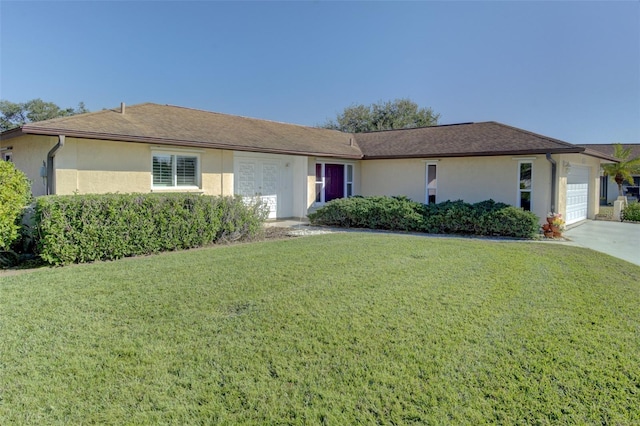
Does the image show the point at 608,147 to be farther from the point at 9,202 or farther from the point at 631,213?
the point at 9,202

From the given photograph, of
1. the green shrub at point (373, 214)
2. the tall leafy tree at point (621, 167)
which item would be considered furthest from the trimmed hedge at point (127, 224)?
the tall leafy tree at point (621, 167)

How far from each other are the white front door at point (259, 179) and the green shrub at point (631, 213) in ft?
56.3

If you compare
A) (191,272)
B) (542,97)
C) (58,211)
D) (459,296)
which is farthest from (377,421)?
(542,97)

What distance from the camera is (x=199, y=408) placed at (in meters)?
3.22

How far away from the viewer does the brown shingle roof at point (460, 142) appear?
14352 millimetres

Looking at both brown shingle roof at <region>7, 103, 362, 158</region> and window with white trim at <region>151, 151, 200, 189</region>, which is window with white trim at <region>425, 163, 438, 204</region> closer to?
brown shingle roof at <region>7, 103, 362, 158</region>

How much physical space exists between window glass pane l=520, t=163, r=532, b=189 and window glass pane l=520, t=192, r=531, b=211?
27 centimetres

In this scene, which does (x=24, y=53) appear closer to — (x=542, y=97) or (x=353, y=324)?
(x=353, y=324)

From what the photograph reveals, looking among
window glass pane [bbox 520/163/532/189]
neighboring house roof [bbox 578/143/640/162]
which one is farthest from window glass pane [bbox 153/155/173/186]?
neighboring house roof [bbox 578/143/640/162]

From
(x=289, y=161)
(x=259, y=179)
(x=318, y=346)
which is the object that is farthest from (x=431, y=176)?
(x=318, y=346)

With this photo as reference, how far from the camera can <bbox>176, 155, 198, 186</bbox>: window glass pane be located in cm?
1335

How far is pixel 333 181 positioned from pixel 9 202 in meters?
13.3

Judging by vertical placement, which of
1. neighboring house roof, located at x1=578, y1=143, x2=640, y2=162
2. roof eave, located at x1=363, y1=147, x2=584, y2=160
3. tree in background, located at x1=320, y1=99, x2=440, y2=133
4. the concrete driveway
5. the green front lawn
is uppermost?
tree in background, located at x1=320, y1=99, x2=440, y2=133

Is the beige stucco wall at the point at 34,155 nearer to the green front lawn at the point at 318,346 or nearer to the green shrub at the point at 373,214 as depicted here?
the green front lawn at the point at 318,346
